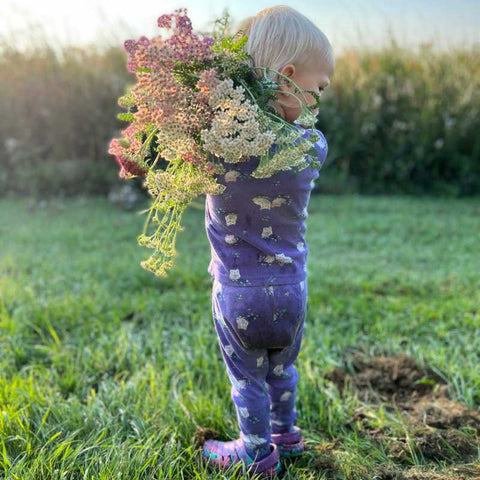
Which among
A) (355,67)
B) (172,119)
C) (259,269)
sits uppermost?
(355,67)

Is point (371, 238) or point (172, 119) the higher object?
point (172, 119)

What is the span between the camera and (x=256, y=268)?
1.84 metres

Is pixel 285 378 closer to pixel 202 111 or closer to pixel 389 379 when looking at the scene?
pixel 389 379

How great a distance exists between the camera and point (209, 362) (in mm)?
2852

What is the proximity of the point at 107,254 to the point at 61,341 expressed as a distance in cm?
186

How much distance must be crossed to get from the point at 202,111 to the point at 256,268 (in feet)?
1.82

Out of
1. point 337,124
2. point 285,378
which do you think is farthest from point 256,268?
point 337,124

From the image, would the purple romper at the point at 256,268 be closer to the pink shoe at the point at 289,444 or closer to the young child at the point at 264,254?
the young child at the point at 264,254

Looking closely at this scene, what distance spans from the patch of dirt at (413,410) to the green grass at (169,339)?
0.21 ft

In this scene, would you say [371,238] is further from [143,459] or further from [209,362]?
A: [143,459]

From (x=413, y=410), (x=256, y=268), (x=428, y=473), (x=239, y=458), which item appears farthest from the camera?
(x=413, y=410)

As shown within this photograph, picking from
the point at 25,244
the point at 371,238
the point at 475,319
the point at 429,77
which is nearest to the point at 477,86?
the point at 429,77

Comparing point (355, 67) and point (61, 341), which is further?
point (355, 67)

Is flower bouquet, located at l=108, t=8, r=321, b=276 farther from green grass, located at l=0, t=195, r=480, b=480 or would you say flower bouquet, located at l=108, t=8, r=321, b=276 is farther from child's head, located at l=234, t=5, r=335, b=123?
green grass, located at l=0, t=195, r=480, b=480
